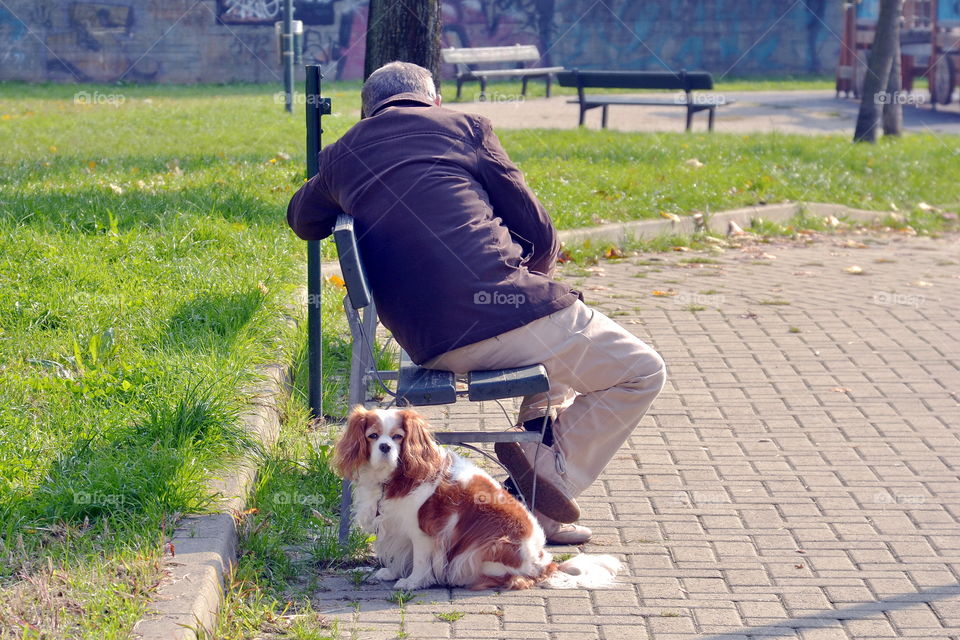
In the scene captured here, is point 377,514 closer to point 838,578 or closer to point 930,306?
point 838,578

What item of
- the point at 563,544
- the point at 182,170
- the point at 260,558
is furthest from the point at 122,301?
the point at 182,170

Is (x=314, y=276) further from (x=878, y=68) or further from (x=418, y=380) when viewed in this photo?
(x=878, y=68)

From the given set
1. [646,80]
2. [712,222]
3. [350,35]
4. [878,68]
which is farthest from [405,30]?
[350,35]

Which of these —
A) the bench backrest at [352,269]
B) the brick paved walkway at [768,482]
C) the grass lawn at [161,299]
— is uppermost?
the bench backrest at [352,269]

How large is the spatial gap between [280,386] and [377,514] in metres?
1.63

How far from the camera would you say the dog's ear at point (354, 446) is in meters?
3.57

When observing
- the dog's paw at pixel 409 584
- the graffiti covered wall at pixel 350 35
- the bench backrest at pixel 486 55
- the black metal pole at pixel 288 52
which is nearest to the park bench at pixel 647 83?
the black metal pole at pixel 288 52

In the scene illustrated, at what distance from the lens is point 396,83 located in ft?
13.9

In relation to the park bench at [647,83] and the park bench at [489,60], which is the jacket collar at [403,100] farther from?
the park bench at [489,60]

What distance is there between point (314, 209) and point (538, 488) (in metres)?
1.34

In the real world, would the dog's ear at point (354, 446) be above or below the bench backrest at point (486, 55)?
below

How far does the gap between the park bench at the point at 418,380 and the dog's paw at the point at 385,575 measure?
0.26 metres

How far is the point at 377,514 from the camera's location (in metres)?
3.69

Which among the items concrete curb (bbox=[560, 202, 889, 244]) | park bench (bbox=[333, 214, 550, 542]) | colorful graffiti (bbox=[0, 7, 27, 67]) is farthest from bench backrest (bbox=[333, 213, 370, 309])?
colorful graffiti (bbox=[0, 7, 27, 67])
